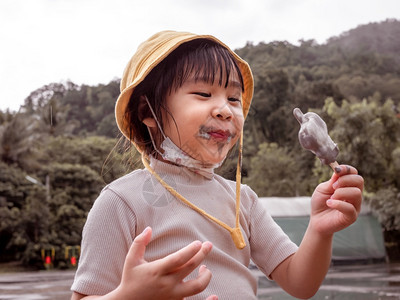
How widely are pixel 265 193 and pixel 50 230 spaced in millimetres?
7655

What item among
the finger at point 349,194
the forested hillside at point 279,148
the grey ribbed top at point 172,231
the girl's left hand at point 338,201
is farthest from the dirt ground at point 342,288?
the finger at point 349,194

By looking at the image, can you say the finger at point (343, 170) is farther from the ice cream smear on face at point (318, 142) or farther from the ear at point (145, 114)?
the ear at point (145, 114)

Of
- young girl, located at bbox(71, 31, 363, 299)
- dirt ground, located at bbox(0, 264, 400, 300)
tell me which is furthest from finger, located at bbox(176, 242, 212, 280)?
dirt ground, located at bbox(0, 264, 400, 300)

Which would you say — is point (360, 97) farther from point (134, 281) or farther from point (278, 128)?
point (134, 281)

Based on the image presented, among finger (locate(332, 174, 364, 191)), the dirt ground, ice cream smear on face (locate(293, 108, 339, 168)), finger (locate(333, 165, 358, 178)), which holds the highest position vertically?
ice cream smear on face (locate(293, 108, 339, 168))

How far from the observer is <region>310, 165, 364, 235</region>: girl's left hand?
1.21 meters

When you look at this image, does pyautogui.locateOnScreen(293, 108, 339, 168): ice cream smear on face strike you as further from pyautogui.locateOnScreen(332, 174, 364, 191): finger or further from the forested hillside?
the forested hillside

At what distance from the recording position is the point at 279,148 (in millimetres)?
20234

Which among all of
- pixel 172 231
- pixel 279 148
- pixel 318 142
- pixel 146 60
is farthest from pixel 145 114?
pixel 279 148

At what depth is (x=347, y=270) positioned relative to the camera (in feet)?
36.9

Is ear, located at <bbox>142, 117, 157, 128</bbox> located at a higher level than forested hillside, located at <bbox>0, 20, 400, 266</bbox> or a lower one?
higher

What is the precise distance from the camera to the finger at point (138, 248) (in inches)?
36.5

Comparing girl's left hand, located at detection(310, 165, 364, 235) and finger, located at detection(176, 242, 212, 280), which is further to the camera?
girl's left hand, located at detection(310, 165, 364, 235)

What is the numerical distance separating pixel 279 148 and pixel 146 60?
19110 mm
